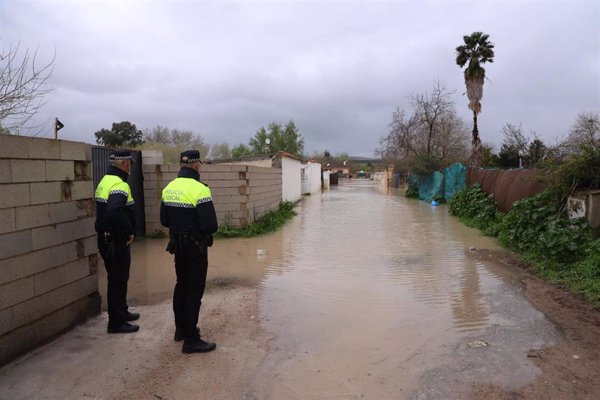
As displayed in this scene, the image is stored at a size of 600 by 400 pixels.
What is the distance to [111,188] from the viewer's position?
422cm

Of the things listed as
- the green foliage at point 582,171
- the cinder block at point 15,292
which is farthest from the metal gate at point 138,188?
the green foliage at point 582,171

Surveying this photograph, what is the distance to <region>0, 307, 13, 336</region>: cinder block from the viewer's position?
139 inches

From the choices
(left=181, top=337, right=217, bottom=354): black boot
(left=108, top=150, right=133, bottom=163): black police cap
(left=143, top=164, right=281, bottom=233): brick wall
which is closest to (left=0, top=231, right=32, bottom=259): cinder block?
(left=108, top=150, right=133, bottom=163): black police cap

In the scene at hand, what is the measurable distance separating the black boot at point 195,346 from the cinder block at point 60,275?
1367 millimetres

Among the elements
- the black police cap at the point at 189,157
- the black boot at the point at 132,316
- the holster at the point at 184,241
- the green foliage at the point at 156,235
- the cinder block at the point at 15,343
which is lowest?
the black boot at the point at 132,316

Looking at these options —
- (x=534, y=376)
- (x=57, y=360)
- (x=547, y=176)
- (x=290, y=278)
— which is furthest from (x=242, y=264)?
(x=547, y=176)

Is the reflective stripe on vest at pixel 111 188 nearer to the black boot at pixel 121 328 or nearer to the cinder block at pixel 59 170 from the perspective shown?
the cinder block at pixel 59 170

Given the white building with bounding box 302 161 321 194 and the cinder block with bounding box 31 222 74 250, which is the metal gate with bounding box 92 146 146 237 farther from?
the white building with bounding box 302 161 321 194

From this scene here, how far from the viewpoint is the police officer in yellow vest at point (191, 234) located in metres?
3.90

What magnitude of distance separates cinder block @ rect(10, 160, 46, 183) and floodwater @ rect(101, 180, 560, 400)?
7.29 feet

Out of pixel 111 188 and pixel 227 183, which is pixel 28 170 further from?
pixel 227 183

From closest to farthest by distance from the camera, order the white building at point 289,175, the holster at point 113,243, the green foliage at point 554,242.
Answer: the holster at point 113,243 → the green foliage at point 554,242 → the white building at point 289,175

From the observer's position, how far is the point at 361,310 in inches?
208

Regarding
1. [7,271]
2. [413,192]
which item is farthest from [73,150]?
[413,192]
